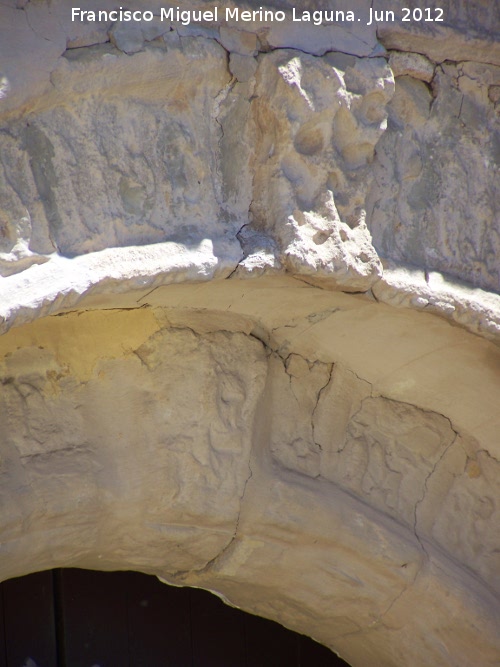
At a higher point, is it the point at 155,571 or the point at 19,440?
the point at 19,440

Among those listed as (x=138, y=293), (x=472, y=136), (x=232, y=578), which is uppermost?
(x=472, y=136)

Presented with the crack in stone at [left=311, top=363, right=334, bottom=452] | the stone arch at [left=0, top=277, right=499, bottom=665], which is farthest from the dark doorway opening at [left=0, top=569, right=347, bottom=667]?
the crack in stone at [left=311, top=363, right=334, bottom=452]

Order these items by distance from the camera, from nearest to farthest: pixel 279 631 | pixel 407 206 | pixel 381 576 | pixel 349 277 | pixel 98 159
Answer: pixel 98 159, pixel 349 277, pixel 407 206, pixel 381 576, pixel 279 631

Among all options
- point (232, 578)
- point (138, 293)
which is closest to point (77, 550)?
point (232, 578)

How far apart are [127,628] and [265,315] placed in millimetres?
761

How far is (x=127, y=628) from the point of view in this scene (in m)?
1.87

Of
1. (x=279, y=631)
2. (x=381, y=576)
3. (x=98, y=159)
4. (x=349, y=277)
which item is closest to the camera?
(x=98, y=159)

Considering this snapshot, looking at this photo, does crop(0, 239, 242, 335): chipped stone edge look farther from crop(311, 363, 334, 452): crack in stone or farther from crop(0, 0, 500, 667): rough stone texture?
crop(311, 363, 334, 452): crack in stone

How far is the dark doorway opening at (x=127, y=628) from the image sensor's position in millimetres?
1789

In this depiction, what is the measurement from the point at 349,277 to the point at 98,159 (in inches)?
17.4

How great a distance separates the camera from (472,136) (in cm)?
161

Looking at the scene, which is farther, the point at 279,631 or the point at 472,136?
the point at 279,631

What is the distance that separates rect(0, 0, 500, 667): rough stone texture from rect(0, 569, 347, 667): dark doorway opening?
Result: 0.57 feet

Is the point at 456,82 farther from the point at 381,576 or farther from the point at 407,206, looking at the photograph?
the point at 381,576
